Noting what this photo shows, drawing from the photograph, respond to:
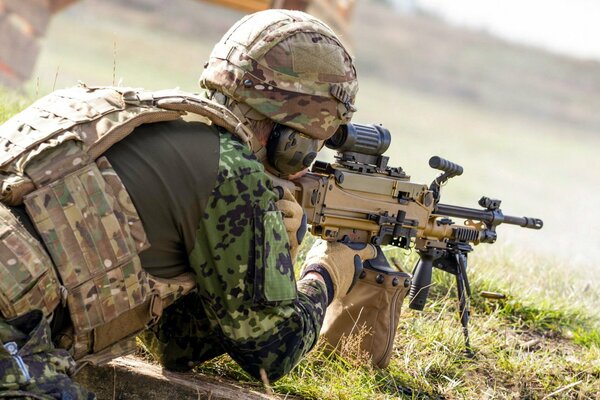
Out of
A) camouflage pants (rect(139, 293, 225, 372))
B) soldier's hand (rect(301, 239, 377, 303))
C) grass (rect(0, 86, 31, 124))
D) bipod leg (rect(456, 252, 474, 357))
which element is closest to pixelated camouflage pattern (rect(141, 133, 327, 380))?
camouflage pants (rect(139, 293, 225, 372))

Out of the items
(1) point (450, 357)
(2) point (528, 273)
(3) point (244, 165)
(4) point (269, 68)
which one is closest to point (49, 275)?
(3) point (244, 165)

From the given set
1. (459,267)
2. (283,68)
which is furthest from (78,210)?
(459,267)

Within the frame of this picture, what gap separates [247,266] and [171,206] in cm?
36

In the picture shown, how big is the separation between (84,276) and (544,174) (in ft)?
97.1

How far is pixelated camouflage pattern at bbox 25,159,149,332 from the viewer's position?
3438mm

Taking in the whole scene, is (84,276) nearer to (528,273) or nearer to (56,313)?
(56,313)

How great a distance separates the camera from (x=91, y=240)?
11.5ft

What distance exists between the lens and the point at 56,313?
11.7 feet

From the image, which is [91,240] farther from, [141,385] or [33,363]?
[141,385]

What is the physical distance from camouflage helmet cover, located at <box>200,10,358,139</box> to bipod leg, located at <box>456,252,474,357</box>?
6.25 ft

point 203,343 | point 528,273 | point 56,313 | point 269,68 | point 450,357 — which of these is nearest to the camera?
point 56,313

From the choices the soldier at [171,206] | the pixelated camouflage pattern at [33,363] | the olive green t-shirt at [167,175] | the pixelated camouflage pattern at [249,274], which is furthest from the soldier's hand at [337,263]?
the pixelated camouflage pattern at [33,363]

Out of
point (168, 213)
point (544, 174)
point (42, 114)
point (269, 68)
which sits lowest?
point (544, 174)

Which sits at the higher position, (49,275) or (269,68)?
(269,68)
